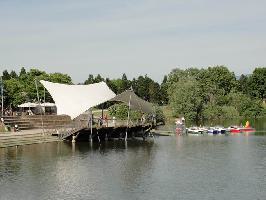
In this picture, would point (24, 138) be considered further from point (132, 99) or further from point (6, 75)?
point (6, 75)

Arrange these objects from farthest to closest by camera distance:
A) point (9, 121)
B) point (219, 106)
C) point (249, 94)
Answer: point (249, 94) < point (219, 106) < point (9, 121)

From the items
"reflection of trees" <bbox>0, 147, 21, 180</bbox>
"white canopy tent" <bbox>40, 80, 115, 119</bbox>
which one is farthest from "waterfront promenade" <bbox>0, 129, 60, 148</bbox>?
"white canopy tent" <bbox>40, 80, 115, 119</bbox>

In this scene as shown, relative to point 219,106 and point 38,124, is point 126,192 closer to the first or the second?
point 38,124

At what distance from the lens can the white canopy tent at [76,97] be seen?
60947 millimetres

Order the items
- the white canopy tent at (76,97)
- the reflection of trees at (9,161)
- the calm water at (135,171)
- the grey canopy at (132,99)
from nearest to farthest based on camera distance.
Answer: the calm water at (135,171), the reflection of trees at (9,161), the grey canopy at (132,99), the white canopy tent at (76,97)

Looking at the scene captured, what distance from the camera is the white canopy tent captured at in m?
60.9

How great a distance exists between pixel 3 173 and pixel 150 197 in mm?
11914

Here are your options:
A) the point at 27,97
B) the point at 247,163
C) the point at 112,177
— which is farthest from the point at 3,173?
the point at 27,97

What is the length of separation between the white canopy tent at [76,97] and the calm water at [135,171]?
7.16m

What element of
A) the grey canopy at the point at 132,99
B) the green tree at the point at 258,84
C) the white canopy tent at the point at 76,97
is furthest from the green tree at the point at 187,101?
the green tree at the point at 258,84

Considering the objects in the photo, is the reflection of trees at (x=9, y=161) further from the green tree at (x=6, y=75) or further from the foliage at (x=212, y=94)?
the green tree at (x=6, y=75)

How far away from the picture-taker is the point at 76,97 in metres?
62.9

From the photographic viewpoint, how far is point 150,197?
30.3m

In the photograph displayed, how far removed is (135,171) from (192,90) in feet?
196
